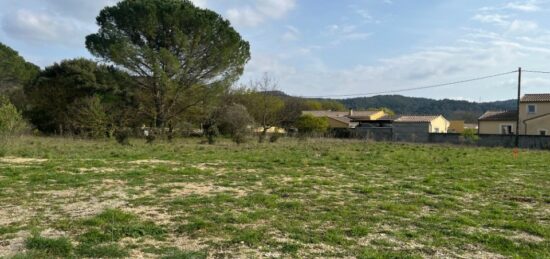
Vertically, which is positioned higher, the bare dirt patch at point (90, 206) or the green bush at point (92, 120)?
the green bush at point (92, 120)

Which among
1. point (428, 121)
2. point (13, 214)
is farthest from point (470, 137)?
point (13, 214)

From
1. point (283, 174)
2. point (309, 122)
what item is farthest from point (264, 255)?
point (309, 122)

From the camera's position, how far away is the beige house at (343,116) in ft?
175

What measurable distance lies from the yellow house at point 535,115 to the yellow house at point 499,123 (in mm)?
1276

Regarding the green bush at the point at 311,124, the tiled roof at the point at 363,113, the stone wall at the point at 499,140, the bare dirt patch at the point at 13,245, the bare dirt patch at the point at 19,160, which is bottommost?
the bare dirt patch at the point at 13,245

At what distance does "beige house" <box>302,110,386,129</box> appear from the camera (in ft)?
175

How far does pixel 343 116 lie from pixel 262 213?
5430cm

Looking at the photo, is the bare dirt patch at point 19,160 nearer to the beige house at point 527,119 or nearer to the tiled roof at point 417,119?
the beige house at point 527,119

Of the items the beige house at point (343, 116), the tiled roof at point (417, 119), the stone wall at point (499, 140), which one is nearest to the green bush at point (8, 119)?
the stone wall at point (499, 140)

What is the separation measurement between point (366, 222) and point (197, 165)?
23.9ft

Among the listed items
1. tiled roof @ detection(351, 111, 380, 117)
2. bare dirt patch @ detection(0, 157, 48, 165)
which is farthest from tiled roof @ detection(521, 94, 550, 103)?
bare dirt patch @ detection(0, 157, 48, 165)

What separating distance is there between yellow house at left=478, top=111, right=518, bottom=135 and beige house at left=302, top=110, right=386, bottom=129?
14563 millimetres

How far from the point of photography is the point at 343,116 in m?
59.4

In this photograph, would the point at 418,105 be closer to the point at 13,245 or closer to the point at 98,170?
the point at 98,170
